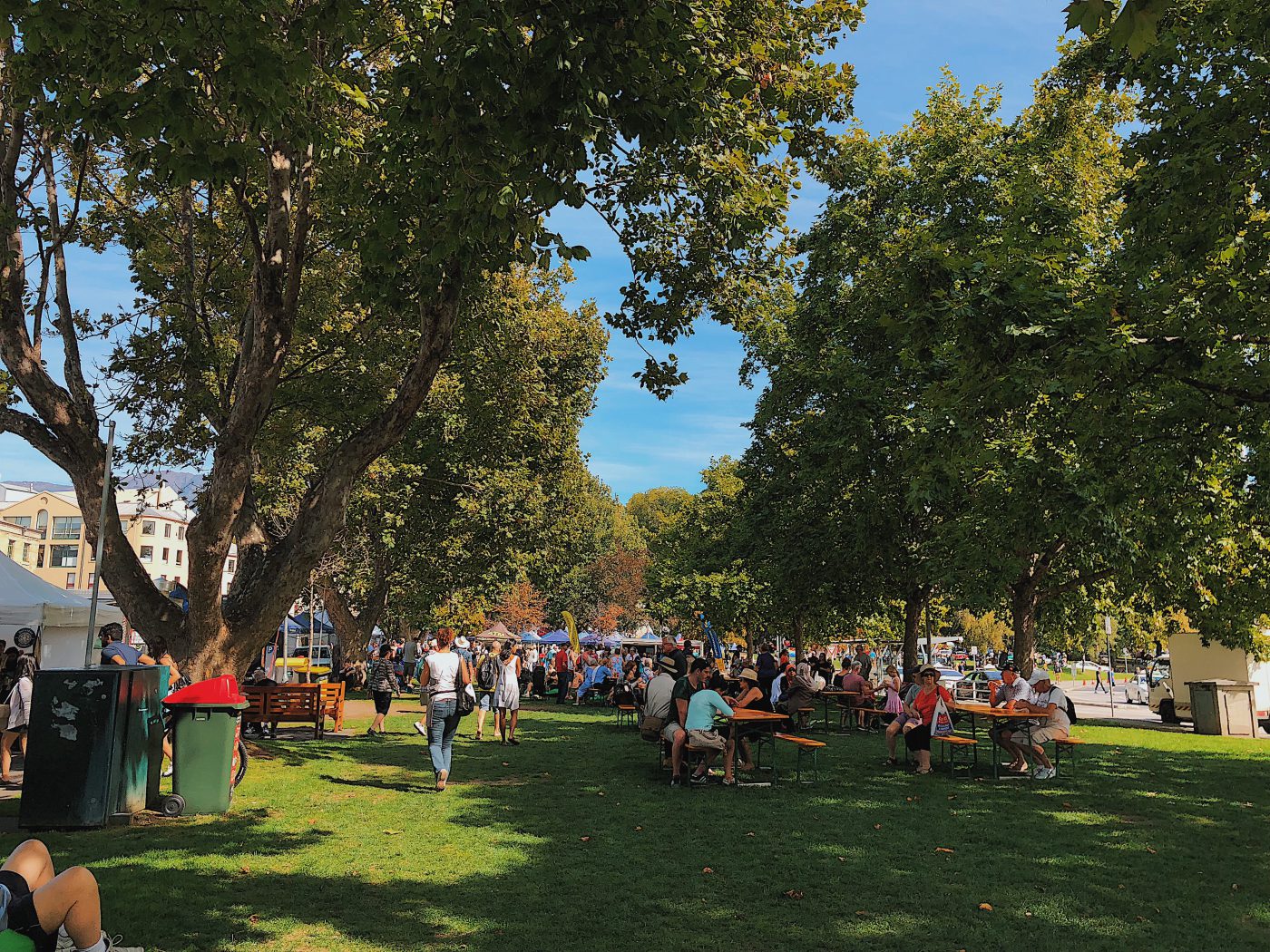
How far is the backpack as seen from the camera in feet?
56.0

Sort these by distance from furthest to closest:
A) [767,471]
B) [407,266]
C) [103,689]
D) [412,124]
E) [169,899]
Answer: [767,471] < [407,266] < [103,689] < [412,124] < [169,899]

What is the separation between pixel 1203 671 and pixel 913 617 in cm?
717

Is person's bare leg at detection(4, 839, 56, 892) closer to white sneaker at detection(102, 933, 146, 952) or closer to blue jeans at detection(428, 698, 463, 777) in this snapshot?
white sneaker at detection(102, 933, 146, 952)

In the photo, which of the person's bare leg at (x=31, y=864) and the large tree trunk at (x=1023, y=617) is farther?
the large tree trunk at (x=1023, y=617)

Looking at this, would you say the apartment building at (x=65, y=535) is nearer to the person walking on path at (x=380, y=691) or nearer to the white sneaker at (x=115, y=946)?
the person walking on path at (x=380, y=691)

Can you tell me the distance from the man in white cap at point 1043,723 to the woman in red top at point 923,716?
4.02ft

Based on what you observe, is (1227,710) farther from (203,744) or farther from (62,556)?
(62,556)

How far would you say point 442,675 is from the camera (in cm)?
1052

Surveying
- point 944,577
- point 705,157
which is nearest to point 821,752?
point 944,577

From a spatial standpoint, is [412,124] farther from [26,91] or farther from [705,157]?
[26,91]

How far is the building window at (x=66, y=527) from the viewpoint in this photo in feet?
295

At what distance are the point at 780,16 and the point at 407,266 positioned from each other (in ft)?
17.1

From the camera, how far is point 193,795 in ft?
28.3

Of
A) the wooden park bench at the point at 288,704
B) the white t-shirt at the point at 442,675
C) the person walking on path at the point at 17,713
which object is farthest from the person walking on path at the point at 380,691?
the white t-shirt at the point at 442,675
